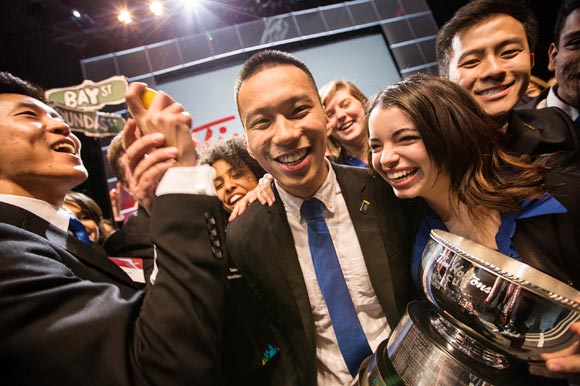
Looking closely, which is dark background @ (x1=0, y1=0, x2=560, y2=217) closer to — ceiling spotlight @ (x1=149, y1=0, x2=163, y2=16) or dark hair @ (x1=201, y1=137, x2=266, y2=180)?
ceiling spotlight @ (x1=149, y1=0, x2=163, y2=16)

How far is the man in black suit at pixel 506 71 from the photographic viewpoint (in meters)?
1.49

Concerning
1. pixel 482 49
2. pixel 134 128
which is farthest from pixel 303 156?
pixel 482 49

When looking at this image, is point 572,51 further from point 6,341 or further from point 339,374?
point 6,341

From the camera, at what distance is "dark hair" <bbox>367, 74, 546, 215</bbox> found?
1285 millimetres

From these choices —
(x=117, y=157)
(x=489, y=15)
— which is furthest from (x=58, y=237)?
(x=489, y=15)

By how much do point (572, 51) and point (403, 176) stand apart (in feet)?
4.33

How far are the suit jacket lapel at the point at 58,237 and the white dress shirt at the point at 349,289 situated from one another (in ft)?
2.49

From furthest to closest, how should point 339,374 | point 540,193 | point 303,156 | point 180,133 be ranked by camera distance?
point 303,156 < point 339,374 < point 540,193 < point 180,133

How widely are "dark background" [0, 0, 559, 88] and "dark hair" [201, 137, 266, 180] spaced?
3574mm

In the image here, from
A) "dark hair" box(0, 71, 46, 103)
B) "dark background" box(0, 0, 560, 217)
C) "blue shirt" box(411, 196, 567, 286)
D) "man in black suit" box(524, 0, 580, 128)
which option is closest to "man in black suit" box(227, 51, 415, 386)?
"blue shirt" box(411, 196, 567, 286)

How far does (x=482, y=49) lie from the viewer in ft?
5.19

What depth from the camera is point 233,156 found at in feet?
7.74

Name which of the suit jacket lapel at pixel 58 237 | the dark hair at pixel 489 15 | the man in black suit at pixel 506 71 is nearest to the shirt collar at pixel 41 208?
the suit jacket lapel at pixel 58 237

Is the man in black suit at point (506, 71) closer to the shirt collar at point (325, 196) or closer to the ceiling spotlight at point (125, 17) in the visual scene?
the shirt collar at point (325, 196)
